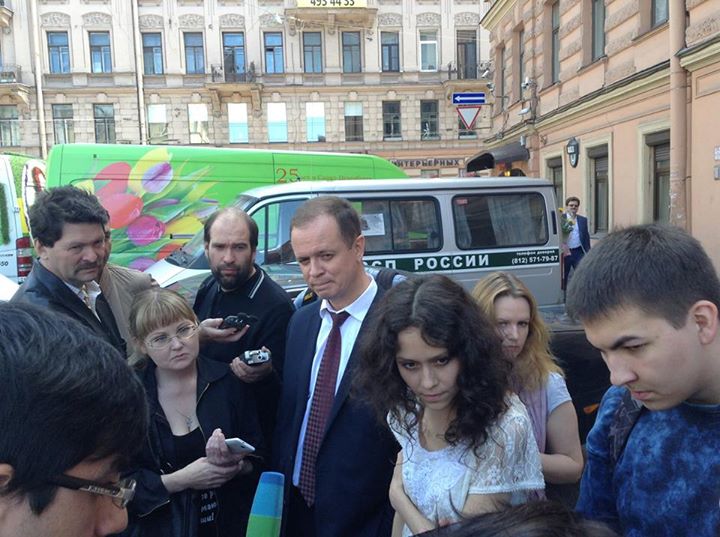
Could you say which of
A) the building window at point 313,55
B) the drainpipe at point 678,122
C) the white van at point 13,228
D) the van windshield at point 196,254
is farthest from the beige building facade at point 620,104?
the building window at point 313,55

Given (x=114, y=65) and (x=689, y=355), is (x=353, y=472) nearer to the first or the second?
(x=689, y=355)

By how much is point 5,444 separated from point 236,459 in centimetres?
135

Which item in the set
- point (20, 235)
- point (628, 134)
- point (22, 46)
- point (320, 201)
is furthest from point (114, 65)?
point (320, 201)

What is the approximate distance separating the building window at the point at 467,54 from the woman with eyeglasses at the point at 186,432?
2967cm

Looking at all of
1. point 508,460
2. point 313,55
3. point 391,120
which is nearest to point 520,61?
point 391,120

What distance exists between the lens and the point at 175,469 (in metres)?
2.25

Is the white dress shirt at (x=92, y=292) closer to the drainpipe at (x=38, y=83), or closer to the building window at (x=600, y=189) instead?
the building window at (x=600, y=189)

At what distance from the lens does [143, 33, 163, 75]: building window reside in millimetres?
28484

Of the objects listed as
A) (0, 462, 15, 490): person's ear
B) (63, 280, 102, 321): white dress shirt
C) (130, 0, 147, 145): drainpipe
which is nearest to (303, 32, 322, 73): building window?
(130, 0, 147, 145): drainpipe

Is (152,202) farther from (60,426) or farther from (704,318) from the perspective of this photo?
(704,318)

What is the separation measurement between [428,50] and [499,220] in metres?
24.5

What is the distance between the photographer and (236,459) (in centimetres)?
213

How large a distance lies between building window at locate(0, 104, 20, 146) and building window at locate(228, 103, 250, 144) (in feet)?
33.6

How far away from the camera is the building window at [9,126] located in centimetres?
2778
